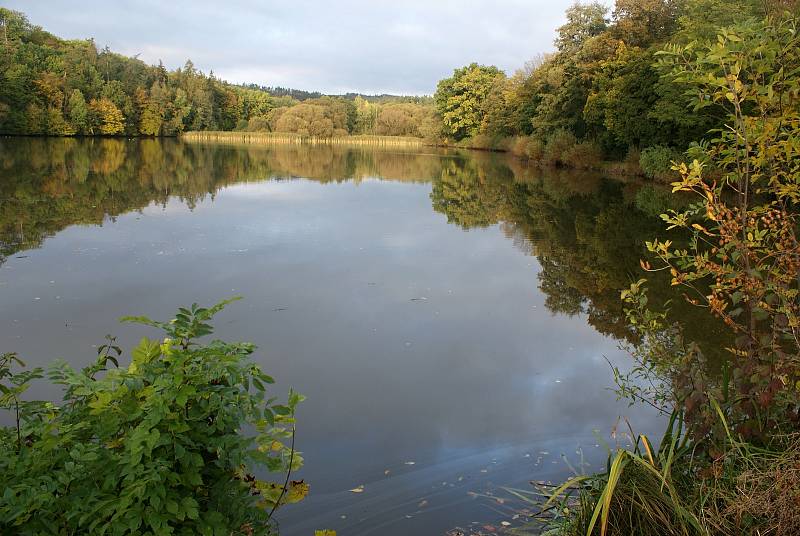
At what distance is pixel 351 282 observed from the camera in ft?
30.2

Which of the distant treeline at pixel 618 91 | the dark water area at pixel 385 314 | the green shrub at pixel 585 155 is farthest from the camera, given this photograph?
the green shrub at pixel 585 155

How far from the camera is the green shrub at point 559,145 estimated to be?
3303cm

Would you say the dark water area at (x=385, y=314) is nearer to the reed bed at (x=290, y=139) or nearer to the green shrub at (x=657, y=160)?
the green shrub at (x=657, y=160)

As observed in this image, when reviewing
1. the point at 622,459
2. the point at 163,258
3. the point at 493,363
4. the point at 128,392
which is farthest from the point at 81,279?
the point at 622,459

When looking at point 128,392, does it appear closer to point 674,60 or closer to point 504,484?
Answer: point 504,484

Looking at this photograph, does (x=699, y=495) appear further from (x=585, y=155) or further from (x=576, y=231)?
(x=585, y=155)

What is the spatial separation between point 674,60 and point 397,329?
14.5 ft

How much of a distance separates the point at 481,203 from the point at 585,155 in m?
14.8

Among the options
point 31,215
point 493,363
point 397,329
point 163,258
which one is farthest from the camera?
point 31,215

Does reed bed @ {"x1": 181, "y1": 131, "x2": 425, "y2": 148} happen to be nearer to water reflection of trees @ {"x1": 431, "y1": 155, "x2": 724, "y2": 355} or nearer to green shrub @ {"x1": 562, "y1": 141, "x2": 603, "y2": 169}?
green shrub @ {"x1": 562, "y1": 141, "x2": 603, "y2": 169}

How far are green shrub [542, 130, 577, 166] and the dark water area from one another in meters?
15.8

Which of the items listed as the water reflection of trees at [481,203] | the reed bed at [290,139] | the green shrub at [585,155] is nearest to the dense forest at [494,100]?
the green shrub at [585,155]

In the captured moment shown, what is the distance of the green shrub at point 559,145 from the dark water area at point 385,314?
52.0ft

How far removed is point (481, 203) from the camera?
1928 cm
